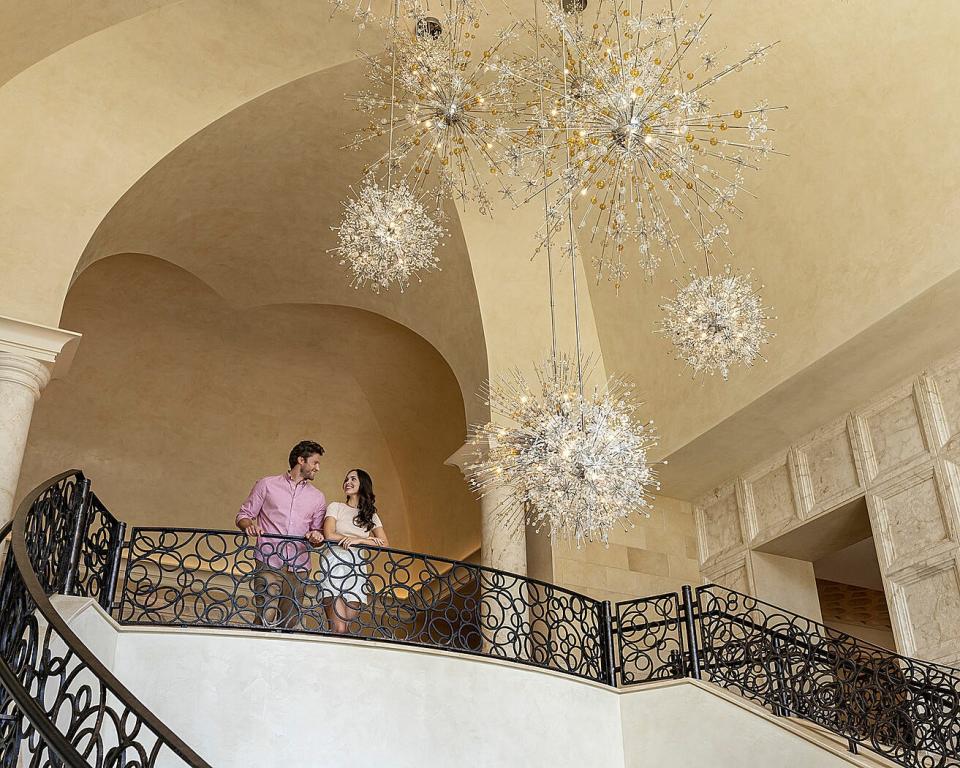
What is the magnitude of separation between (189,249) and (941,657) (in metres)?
8.00

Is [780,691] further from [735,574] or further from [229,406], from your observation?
[229,406]

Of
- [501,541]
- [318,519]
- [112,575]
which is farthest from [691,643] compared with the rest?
[112,575]

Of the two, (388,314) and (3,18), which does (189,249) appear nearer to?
(388,314)

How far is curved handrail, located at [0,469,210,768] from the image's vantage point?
373 cm

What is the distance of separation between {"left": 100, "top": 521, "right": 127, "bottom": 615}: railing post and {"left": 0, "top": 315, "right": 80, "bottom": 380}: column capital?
1800mm

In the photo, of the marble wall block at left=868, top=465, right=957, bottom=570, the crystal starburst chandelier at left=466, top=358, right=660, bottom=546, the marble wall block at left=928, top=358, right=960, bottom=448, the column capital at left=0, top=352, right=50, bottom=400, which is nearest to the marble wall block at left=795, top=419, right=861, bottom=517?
the marble wall block at left=868, top=465, right=957, bottom=570

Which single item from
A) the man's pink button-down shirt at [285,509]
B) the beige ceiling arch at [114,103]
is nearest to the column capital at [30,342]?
the beige ceiling arch at [114,103]

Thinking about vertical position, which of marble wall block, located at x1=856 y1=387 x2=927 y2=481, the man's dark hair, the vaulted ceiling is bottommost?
the man's dark hair

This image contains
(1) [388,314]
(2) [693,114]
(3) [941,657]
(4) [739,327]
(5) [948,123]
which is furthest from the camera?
(1) [388,314]

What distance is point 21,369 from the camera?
24.5 ft

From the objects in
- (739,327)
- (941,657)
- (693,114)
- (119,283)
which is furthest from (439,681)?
(119,283)

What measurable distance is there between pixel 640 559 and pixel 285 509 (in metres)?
4.92

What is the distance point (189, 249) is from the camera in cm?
1079

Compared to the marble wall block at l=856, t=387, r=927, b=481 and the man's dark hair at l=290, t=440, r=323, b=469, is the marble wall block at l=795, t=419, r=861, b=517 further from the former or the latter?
the man's dark hair at l=290, t=440, r=323, b=469
